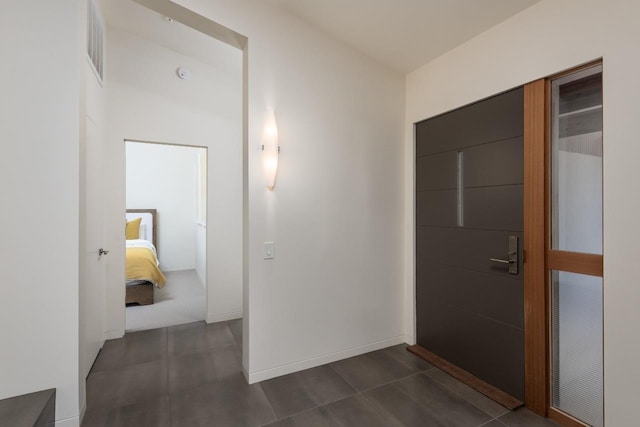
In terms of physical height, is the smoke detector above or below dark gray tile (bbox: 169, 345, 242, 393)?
above

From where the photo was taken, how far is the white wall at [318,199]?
2.51 meters

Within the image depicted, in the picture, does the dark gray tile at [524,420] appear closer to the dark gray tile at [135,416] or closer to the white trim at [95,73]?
the dark gray tile at [135,416]

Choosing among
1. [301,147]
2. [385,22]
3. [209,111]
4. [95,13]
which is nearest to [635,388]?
[301,147]

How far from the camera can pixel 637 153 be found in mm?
1634

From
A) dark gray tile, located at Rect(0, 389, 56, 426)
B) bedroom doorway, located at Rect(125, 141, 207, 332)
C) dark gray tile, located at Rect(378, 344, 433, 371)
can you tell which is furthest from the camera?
bedroom doorway, located at Rect(125, 141, 207, 332)

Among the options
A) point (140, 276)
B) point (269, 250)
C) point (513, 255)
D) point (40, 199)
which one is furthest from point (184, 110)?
point (513, 255)

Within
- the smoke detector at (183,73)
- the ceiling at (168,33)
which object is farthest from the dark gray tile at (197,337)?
the ceiling at (168,33)

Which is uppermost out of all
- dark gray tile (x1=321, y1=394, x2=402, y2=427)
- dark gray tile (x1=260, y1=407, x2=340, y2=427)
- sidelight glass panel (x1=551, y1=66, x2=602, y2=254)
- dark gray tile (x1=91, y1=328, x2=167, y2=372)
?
sidelight glass panel (x1=551, y1=66, x2=602, y2=254)

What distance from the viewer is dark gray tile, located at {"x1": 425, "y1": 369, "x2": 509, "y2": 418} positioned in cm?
212

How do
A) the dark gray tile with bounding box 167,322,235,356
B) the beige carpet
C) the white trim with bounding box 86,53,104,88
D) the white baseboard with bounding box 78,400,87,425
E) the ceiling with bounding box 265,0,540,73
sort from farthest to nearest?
the beige carpet → the dark gray tile with bounding box 167,322,235,356 → the white trim with bounding box 86,53,104,88 → the ceiling with bounding box 265,0,540,73 → the white baseboard with bounding box 78,400,87,425

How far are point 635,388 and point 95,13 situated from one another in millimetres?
4854

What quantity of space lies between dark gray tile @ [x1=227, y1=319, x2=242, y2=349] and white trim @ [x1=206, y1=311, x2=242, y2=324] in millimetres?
76

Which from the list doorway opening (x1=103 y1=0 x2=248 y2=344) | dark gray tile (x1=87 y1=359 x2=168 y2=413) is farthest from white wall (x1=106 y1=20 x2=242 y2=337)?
dark gray tile (x1=87 y1=359 x2=168 y2=413)

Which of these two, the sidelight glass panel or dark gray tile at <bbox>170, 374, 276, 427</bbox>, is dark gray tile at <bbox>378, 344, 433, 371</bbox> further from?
the sidelight glass panel
